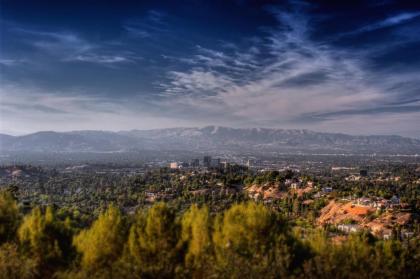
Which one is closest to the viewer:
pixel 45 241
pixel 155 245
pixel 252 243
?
pixel 155 245

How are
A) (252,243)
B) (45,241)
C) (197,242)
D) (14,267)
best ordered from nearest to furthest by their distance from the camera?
(14,267) → (252,243) → (197,242) → (45,241)

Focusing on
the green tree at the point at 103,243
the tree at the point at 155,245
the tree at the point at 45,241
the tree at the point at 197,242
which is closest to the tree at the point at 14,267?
the tree at the point at 45,241

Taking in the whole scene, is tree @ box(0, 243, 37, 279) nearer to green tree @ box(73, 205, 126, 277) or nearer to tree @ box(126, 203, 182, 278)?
green tree @ box(73, 205, 126, 277)

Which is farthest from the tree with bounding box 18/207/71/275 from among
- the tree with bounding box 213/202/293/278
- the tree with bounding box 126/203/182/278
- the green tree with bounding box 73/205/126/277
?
the tree with bounding box 213/202/293/278

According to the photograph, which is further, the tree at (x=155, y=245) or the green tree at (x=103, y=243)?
the green tree at (x=103, y=243)

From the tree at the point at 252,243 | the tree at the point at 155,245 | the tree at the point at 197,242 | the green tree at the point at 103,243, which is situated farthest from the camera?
the green tree at the point at 103,243

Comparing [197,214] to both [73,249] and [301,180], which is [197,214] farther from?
[301,180]

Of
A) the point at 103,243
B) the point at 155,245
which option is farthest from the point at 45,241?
the point at 155,245

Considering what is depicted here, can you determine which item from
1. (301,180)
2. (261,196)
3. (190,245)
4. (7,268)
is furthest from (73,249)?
(301,180)

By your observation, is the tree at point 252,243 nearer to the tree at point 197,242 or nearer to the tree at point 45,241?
the tree at point 197,242

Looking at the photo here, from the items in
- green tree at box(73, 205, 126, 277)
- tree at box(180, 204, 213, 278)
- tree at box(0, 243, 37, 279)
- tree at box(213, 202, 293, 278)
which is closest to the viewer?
tree at box(0, 243, 37, 279)

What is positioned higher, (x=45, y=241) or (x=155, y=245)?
(x=155, y=245)

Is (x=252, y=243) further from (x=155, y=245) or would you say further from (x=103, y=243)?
(x=103, y=243)
